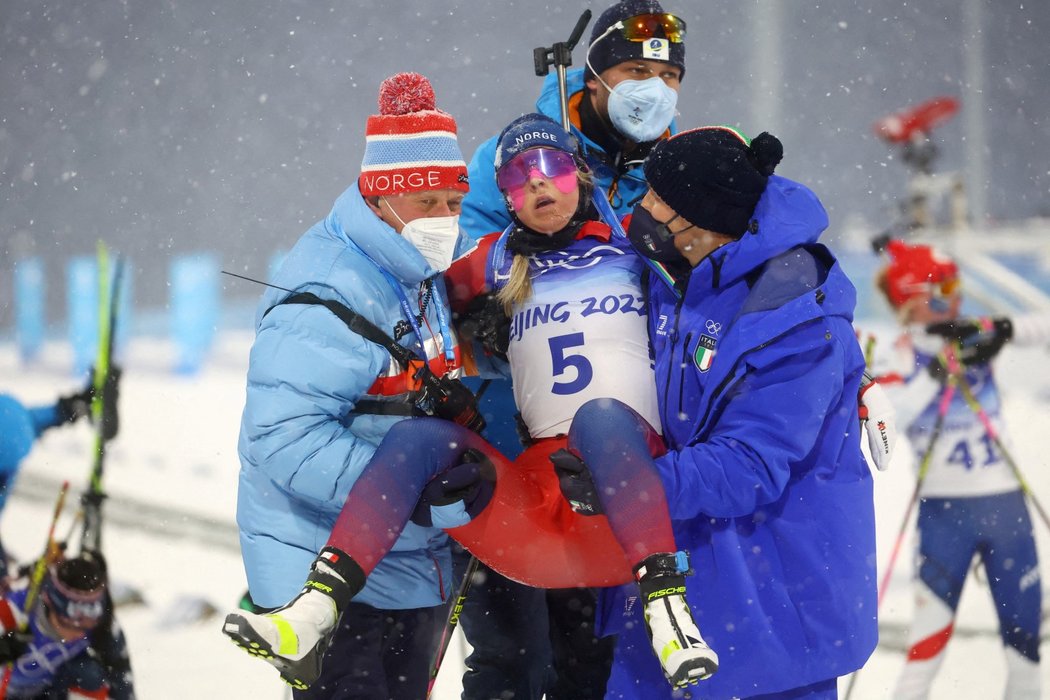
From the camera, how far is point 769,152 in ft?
6.43

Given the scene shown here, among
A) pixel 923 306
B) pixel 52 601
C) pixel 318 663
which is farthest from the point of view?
pixel 923 306

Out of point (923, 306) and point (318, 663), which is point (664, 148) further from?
point (923, 306)

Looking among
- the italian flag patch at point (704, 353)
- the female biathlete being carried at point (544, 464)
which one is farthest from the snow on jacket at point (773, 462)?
the female biathlete being carried at point (544, 464)

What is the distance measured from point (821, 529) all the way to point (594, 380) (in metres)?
0.53

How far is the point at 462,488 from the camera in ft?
6.23

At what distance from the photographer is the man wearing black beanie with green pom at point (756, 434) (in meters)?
1.82

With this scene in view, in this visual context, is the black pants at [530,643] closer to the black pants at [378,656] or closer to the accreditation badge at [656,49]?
the black pants at [378,656]

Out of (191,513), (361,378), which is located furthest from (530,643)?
(191,513)

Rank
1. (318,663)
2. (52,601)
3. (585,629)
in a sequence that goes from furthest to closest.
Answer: (52,601), (585,629), (318,663)

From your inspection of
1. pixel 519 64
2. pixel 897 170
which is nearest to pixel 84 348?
pixel 519 64

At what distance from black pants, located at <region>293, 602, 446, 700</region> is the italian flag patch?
0.80 m

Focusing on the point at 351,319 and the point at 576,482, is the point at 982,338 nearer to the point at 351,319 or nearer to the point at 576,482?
the point at 576,482

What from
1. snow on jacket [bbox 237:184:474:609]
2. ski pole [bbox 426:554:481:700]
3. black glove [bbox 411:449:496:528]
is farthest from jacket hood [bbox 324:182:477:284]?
ski pole [bbox 426:554:481:700]

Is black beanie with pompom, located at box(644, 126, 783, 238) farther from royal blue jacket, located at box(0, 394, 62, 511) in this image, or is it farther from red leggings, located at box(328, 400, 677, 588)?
royal blue jacket, located at box(0, 394, 62, 511)
